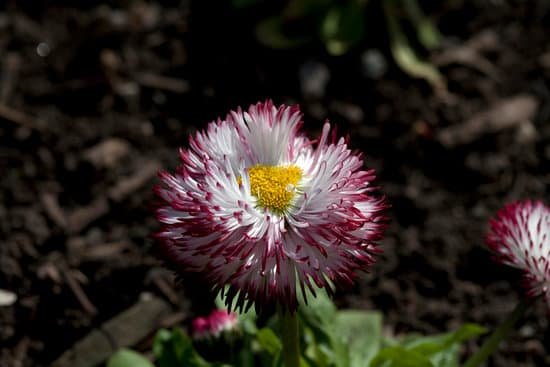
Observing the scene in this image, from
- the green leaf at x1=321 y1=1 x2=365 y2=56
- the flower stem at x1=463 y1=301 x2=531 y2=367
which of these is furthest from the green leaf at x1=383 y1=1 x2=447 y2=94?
the flower stem at x1=463 y1=301 x2=531 y2=367

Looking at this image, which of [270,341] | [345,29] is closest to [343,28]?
[345,29]

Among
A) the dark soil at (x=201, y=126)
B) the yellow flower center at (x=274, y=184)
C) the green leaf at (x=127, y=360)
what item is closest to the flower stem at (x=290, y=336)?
the yellow flower center at (x=274, y=184)

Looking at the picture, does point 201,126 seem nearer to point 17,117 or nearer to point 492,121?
point 17,117

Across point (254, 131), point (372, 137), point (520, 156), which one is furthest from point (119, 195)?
point (520, 156)

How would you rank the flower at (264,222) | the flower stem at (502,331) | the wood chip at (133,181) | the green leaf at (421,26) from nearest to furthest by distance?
the flower at (264,222) < the flower stem at (502,331) < the wood chip at (133,181) < the green leaf at (421,26)

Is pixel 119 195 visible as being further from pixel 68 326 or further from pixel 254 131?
pixel 254 131

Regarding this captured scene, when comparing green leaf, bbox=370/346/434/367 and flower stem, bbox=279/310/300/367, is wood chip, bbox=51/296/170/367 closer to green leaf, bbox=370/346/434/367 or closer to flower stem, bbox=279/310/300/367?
green leaf, bbox=370/346/434/367

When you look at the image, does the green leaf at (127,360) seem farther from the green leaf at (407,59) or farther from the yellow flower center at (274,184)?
the green leaf at (407,59)
